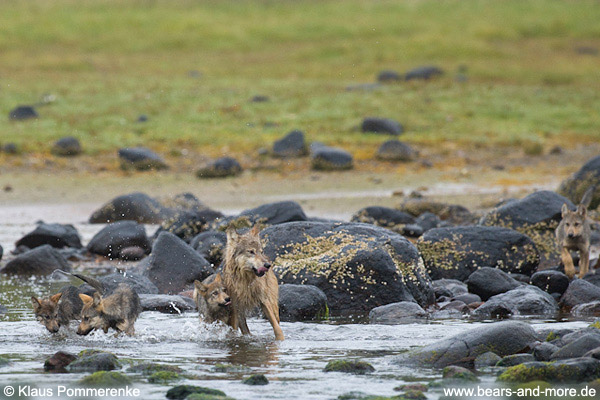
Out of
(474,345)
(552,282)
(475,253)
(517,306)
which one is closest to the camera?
(474,345)

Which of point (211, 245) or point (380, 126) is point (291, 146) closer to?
point (380, 126)

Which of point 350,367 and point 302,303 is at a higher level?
point 350,367

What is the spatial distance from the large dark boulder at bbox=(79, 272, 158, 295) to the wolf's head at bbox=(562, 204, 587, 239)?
6.30 meters

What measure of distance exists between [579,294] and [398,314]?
268cm

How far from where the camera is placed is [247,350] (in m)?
10.3

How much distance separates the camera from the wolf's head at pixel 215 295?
1054cm

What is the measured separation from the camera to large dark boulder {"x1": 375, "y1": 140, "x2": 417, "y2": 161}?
31.0 m

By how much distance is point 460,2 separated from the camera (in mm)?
91625

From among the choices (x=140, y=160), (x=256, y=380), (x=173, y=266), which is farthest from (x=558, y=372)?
(x=140, y=160)

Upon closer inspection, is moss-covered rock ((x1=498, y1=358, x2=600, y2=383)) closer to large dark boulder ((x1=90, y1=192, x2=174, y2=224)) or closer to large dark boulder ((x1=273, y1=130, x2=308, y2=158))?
large dark boulder ((x1=90, y1=192, x2=174, y2=224))

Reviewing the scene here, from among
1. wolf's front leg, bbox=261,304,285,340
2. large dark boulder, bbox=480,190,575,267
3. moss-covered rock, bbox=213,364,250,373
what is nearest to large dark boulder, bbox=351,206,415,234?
large dark boulder, bbox=480,190,575,267

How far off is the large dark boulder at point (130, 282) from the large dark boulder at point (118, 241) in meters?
4.21

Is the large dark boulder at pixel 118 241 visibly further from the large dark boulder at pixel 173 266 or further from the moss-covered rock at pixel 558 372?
the moss-covered rock at pixel 558 372

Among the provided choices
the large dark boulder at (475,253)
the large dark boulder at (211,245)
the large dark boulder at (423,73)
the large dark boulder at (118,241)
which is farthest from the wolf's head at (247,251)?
the large dark boulder at (423,73)
